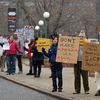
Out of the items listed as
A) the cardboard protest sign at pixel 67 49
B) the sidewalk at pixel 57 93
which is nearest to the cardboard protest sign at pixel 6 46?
the sidewalk at pixel 57 93

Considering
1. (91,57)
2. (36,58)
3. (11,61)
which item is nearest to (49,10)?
(11,61)

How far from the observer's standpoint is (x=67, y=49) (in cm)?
1659

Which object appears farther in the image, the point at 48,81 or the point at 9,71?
the point at 9,71

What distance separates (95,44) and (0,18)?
64.4 metres

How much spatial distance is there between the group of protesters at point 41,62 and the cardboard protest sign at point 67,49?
0.13 m

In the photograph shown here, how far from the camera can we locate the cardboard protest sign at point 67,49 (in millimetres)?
16141

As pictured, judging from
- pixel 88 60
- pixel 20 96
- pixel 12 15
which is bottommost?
pixel 20 96

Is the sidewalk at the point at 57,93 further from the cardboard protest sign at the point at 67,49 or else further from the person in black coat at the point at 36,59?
the cardboard protest sign at the point at 67,49

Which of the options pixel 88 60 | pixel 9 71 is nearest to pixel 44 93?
pixel 88 60

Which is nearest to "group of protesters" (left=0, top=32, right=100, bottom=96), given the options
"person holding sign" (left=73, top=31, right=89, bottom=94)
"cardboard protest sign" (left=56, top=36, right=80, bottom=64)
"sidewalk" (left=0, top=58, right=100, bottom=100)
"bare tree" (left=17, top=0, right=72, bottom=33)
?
"person holding sign" (left=73, top=31, right=89, bottom=94)

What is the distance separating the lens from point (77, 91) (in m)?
16.2

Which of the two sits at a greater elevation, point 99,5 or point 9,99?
point 99,5

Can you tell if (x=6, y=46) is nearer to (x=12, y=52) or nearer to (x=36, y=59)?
(x=12, y=52)

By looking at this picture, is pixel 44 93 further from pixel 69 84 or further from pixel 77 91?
pixel 69 84
